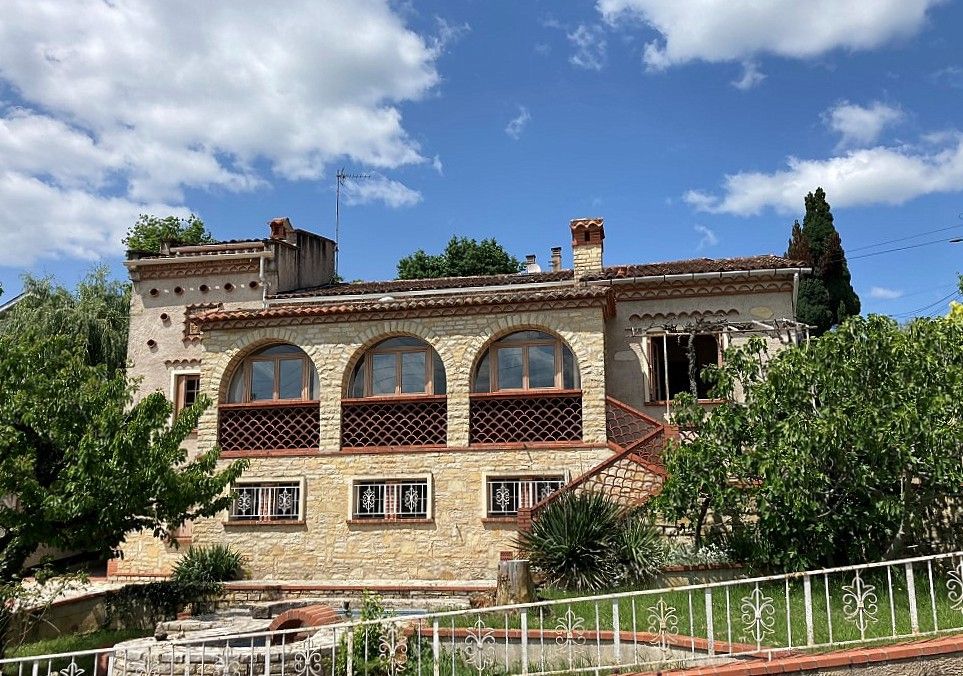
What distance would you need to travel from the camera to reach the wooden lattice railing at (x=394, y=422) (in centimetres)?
1653

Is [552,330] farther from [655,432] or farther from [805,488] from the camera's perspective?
[805,488]

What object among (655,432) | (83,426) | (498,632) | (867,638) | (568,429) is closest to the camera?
(867,638)

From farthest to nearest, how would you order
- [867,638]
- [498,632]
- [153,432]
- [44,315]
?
[44,315], [153,432], [498,632], [867,638]

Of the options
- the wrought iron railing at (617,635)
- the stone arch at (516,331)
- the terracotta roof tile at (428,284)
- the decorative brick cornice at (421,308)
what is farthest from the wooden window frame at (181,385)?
the wrought iron railing at (617,635)

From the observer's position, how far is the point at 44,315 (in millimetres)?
25219

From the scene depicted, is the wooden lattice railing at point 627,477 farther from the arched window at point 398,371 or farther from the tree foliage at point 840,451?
the arched window at point 398,371

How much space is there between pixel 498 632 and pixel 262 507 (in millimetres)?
8874

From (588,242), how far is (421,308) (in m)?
5.11

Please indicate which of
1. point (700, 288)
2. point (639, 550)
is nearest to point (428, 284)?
point (700, 288)

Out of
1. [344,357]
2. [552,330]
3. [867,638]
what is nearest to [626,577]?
[867,638]

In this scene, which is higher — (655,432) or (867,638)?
(655,432)

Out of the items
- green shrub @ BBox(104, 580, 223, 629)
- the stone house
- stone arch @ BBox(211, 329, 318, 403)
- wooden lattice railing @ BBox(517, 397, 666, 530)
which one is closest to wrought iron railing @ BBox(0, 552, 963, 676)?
wooden lattice railing @ BBox(517, 397, 666, 530)

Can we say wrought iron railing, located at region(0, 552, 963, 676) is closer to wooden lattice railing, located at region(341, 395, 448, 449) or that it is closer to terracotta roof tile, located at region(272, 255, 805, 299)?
wooden lattice railing, located at region(341, 395, 448, 449)

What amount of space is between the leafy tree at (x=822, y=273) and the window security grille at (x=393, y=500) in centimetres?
2171
